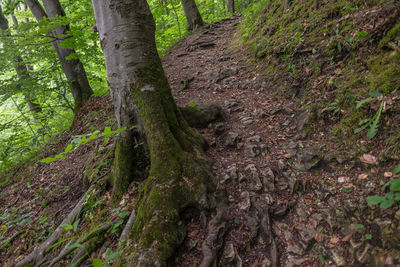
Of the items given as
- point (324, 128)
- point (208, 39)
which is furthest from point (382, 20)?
point (208, 39)

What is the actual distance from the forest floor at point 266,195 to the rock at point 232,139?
19mm

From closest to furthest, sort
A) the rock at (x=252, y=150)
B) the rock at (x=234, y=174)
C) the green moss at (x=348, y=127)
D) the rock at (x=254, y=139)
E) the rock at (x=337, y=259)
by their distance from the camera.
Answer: the rock at (x=337, y=259) → the green moss at (x=348, y=127) → the rock at (x=234, y=174) → the rock at (x=252, y=150) → the rock at (x=254, y=139)

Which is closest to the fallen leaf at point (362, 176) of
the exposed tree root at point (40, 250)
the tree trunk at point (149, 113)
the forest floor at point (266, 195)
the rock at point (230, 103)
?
the forest floor at point (266, 195)

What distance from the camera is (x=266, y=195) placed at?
257 centimetres

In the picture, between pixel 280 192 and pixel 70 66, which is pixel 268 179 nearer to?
pixel 280 192

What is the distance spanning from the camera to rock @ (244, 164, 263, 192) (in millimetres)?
2670

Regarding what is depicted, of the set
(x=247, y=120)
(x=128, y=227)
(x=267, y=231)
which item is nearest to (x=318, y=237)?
(x=267, y=231)

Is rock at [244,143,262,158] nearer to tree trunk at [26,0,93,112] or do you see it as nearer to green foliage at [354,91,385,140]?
green foliage at [354,91,385,140]

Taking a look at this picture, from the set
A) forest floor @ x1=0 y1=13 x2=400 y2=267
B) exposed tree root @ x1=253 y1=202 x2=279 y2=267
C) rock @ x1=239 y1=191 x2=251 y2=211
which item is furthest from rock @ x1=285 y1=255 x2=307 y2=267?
rock @ x1=239 y1=191 x2=251 y2=211

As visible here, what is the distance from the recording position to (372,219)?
1.85 meters

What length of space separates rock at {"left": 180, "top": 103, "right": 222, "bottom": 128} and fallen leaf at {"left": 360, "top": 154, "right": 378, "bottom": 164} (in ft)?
7.89

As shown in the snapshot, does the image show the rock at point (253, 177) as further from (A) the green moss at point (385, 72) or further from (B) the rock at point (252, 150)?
(A) the green moss at point (385, 72)

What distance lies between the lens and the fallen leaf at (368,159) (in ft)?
7.14

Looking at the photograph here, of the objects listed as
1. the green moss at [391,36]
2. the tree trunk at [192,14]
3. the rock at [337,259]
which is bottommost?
the rock at [337,259]
